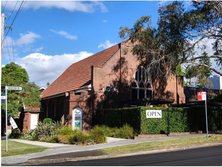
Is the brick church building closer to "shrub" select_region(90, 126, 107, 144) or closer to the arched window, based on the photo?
the arched window

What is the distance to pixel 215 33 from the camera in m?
21.0

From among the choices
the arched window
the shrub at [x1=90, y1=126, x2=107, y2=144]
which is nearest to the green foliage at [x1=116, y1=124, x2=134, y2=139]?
the shrub at [x1=90, y1=126, x2=107, y2=144]

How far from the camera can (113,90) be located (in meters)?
24.4

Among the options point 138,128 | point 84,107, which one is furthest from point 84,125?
point 138,128

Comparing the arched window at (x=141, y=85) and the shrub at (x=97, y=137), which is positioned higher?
the arched window at (x=141, y=85)

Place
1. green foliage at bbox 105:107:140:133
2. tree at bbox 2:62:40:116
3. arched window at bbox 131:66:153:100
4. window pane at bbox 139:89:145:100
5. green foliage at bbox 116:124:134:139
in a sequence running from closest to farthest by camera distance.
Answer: green foliage at bbox 116:124:134:139, green foliage at bbox 105:107:140:133, tree at bbox 2:62:40:116, arched window at bbox 131:66:153:100, window pane at bbox 139:89:145:100

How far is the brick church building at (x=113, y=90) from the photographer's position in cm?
2295

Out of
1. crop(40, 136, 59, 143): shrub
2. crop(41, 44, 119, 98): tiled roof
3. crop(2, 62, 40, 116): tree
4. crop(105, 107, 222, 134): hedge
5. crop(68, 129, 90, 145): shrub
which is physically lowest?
crop(40, 136, 59, 143): shrub

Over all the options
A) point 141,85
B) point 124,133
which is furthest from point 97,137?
point 141,85

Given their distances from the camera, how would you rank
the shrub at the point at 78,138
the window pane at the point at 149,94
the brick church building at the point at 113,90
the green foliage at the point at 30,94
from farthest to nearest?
the window pane at the point at 149,94, the green foliage at the point at 30,94, the brick church building at the point at 113,90, the shrub at the point at 78,138

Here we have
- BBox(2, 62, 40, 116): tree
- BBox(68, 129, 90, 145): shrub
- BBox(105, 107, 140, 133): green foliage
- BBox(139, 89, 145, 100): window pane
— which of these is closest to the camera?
BBox(68, 129, 90, 145): shrub

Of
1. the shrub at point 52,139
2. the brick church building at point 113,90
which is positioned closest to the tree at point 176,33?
the brick church building at point 113,90

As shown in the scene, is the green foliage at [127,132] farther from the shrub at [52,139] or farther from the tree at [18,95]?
the tree at [18,95]

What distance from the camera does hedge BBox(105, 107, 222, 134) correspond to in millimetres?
18000
